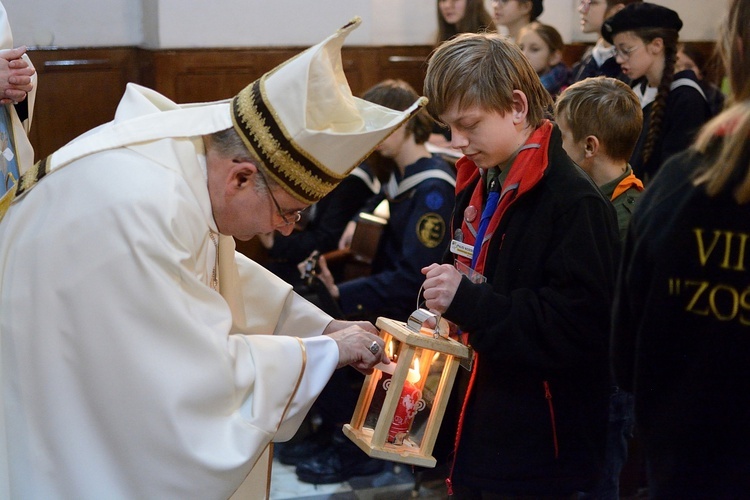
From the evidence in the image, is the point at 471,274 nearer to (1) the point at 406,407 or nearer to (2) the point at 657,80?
(1) the point at 406,407

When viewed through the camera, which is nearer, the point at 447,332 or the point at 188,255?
the point at 188,255

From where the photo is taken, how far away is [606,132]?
2.79 meters

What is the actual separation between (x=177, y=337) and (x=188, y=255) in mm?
193

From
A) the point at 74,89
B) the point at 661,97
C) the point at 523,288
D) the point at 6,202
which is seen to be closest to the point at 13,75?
the point at 6,202

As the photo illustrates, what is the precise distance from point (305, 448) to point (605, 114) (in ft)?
7.80

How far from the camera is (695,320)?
163 centimetres

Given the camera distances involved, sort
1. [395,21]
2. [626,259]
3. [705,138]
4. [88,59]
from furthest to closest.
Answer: [395,21], [88,59], [626,259], [705,138]

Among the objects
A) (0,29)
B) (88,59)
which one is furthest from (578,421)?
(88,59)

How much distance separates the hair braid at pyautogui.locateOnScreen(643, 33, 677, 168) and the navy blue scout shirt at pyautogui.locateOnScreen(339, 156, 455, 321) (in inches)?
38.9

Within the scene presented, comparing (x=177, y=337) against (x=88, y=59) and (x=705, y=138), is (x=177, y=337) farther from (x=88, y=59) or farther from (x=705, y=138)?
(x=88, y=59)

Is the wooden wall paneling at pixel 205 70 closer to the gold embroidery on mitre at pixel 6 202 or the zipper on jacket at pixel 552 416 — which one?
the gold embroidery on mitre at pixel 6 202

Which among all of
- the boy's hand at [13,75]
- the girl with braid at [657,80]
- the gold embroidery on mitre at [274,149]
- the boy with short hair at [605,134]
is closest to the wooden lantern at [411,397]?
the gold embroidery on mitre at [274,149]

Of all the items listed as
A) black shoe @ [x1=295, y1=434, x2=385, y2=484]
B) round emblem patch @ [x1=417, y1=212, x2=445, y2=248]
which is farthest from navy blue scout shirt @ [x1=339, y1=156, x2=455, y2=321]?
black shoe @ [x1=295, y1=434, x2=385, y2=484]

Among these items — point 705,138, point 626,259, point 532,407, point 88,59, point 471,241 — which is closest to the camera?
point 705,138
